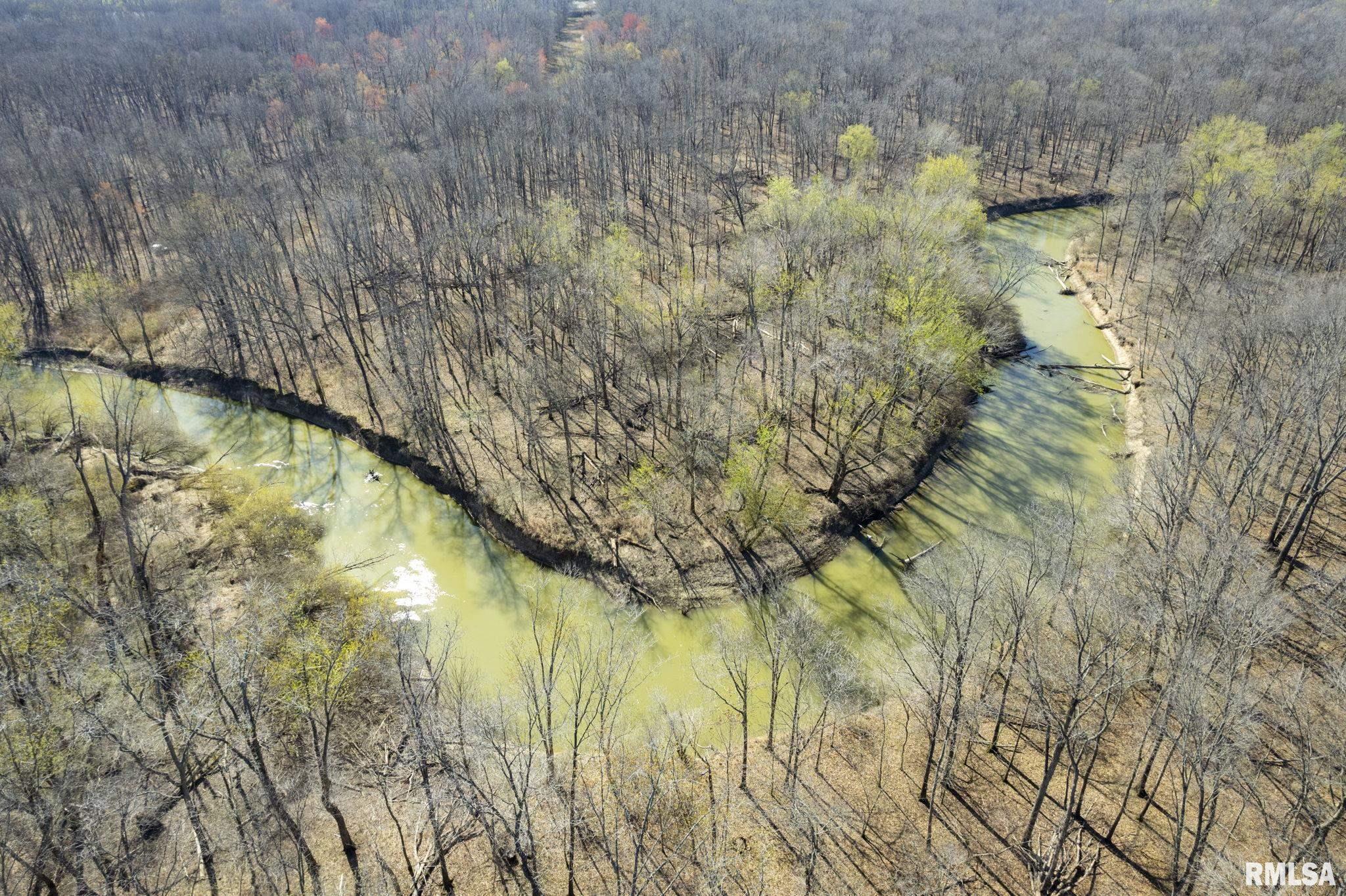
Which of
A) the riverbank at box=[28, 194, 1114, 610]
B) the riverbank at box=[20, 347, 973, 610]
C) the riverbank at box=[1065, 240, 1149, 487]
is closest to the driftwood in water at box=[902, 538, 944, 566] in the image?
the riverbank at box=[28, 194, 1114, 610]

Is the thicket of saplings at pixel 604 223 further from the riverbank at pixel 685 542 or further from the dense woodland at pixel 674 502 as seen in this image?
the dense woodland at pixel 674 502

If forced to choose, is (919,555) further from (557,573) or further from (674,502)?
(557,573)

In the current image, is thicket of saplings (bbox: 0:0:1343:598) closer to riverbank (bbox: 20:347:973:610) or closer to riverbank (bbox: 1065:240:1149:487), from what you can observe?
riverbank (bbox: 20:347:973:610)

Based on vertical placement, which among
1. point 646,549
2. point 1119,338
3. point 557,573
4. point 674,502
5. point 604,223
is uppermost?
point 604,223

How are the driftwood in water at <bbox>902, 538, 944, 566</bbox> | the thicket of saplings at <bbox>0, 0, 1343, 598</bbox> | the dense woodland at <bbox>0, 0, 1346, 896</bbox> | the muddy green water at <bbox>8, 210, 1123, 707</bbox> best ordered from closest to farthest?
the dense woodland at <bbox>0, 0, 1346, 896</bbox> → the muddy green water at <bbox>8, 210, 1123, 707</bbox> → the driftwood in water at <bbox>902, 538, 944, 566</bbox> → the thicket of saplings at <bbox>0, 0, 1343, 598</bbox>

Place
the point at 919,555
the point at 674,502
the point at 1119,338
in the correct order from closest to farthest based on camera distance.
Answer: the point at 919,555 < the point at 674,502 < the point at 1119,338

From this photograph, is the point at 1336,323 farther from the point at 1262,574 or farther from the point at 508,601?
the point at 508,601

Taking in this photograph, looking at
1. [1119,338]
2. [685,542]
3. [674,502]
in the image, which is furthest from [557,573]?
[1119,338]
